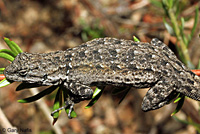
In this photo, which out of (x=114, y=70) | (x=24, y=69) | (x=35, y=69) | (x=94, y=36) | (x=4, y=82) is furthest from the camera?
(x=94, y=36)

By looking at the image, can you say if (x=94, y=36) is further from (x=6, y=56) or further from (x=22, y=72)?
(x=6, y=56)

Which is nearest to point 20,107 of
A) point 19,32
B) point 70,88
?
point 19,32

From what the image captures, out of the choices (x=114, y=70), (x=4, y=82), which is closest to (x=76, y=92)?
(x=114, y=70)

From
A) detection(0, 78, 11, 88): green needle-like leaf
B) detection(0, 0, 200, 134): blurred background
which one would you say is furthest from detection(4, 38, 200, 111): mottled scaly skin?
detection(0, 0, 200, 134): blurred background

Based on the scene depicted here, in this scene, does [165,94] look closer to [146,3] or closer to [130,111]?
[130,111]

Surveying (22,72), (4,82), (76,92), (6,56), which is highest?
(6,56)

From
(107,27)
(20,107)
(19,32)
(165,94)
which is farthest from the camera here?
(19,32)
